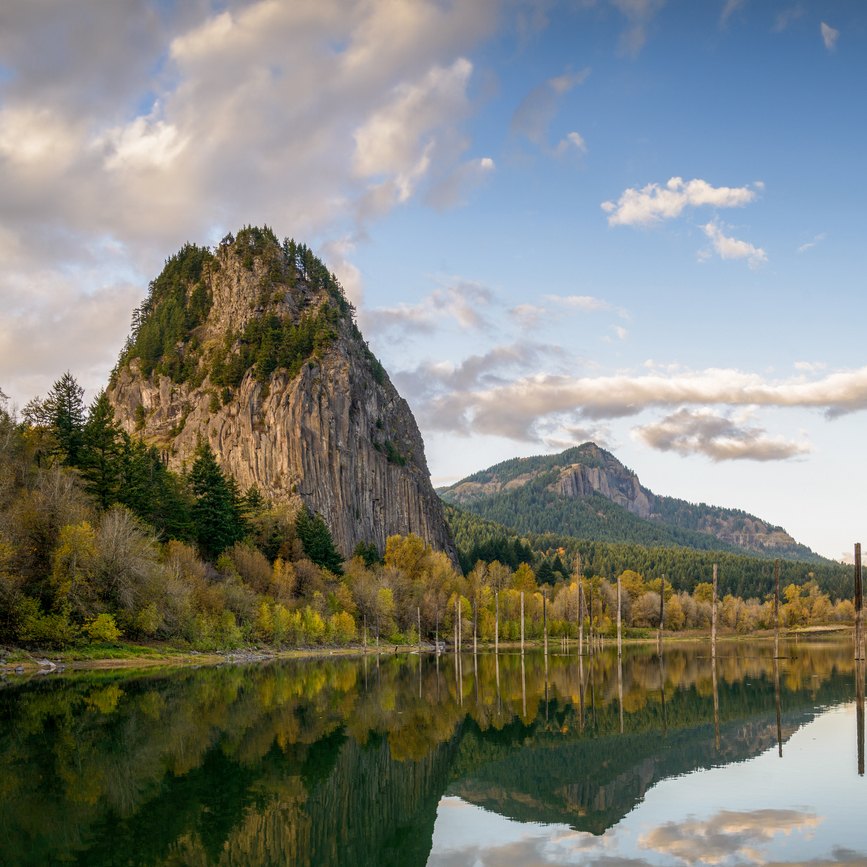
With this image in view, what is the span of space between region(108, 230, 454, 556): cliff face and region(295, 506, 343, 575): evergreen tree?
18135 mm

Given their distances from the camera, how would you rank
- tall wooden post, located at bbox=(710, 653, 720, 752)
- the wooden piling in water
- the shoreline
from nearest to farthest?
the wooden piling in water → tall wooden post, located at bbox=(710, 653, 720, 752) → the shoreline

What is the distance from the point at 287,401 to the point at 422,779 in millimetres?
130267

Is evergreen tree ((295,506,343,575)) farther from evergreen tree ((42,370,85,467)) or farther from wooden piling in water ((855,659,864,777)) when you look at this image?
wooden piling in water ((855,659,864,777))

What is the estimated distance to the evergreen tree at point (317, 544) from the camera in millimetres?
118062

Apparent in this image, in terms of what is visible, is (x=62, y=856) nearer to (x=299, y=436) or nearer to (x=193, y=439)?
(x=299, y=436)

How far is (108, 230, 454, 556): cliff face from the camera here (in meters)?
148

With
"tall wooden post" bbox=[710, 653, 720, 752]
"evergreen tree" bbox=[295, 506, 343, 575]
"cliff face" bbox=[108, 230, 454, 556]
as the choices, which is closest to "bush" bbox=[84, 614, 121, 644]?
"tall wooden post" bbox=[710, 653, 720, 752]

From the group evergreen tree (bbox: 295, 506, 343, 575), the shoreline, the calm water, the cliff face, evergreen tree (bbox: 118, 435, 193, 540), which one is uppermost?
the cliff face

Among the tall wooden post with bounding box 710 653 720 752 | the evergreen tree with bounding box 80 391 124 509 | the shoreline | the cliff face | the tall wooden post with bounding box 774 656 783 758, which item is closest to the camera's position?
the tall wooden post with bounding box 774 656 783 758

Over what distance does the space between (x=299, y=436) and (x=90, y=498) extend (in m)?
73.6

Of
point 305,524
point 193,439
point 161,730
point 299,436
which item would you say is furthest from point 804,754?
point 193,439

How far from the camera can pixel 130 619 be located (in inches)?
2552

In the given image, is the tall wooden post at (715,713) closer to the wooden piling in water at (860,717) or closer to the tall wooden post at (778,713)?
the tall wooden post at (778,713)

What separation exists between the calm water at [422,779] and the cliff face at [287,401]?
103 m
